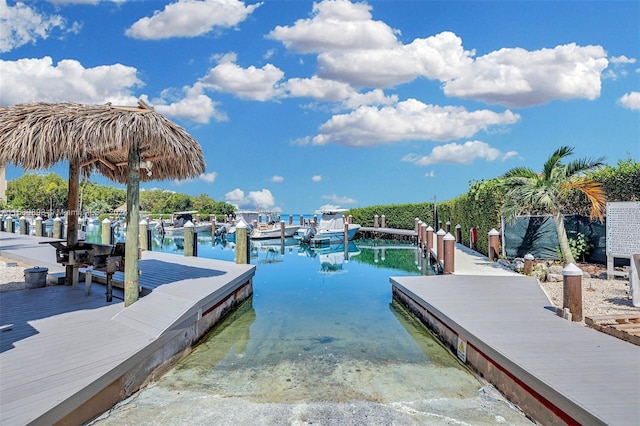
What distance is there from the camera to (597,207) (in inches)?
388

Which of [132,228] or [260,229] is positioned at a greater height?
[132,228]

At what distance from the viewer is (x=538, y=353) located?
4.44 metres

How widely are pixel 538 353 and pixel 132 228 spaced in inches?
226

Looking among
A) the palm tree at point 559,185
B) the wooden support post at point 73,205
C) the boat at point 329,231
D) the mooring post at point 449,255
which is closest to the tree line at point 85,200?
the boat at point 329,231

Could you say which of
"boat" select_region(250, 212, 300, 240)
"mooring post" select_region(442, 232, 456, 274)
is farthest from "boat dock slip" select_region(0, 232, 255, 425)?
"boat" select_region(250, 212, 300, 240)

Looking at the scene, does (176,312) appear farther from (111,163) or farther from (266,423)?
(111,163)

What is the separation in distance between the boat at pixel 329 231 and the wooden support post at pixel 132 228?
1938 centimetres

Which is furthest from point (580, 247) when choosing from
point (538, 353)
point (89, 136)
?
point (89, 136)

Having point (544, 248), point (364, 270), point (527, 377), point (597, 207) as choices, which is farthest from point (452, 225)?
point (527, 377)

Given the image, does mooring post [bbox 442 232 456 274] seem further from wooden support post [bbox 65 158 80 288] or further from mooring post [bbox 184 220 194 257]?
wooden support post [bbox 65 158 80 288]

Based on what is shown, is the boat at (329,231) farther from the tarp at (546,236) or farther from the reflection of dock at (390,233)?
the tarp at (546,236)

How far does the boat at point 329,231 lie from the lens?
2584 cm

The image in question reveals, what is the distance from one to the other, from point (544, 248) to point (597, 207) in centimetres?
224

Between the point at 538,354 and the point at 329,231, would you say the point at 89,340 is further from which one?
the point at 329,231
